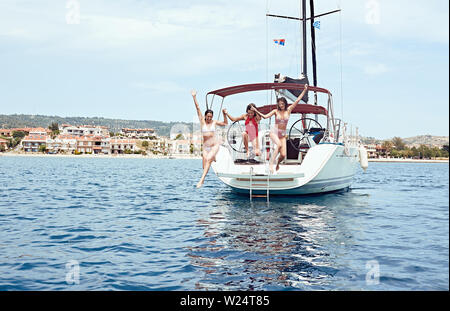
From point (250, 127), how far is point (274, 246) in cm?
533

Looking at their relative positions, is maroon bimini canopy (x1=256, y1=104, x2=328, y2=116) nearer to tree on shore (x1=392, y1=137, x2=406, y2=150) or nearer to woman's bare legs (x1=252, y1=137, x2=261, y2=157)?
woman's bare legs (x1=252, y1=137, x2=261, y2=157)

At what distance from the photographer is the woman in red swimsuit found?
9453 mm

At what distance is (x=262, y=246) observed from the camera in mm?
→ 5434

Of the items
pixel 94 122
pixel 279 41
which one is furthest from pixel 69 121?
pixel 279 41

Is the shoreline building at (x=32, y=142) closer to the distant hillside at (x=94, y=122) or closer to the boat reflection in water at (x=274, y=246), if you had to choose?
the distant hillside at (x=94, y=122)

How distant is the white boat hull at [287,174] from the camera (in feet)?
32.9

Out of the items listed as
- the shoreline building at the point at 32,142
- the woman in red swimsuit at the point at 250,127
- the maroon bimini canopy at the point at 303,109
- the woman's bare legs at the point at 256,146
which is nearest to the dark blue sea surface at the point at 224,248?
the woman's bare legs at the point at 256,146

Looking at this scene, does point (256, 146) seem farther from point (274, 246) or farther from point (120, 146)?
point (120, 146)

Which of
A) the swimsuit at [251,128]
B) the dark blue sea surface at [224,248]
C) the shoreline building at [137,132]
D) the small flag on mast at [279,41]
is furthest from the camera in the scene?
the shoreline building at [137,132]

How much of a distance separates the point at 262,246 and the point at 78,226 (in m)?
3.70

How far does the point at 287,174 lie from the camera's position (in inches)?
386

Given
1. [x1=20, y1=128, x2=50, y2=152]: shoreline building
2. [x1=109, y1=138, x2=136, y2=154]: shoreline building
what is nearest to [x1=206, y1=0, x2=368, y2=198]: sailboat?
[x1=109, y1=138, x2=136, y2=154]: shoreline building
